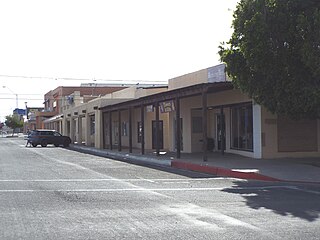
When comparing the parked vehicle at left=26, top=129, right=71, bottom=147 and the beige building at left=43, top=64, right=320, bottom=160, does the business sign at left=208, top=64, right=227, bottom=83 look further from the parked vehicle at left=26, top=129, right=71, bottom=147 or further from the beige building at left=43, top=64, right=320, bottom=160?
the parked vehicle at left=26, top=129, right=71, bottom=147

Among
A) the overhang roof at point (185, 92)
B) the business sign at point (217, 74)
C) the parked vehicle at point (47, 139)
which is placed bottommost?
the parked vehicle at point (47, 139)

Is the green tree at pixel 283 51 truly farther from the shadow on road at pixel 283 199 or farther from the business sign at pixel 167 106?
the business sign at pixel 167 106

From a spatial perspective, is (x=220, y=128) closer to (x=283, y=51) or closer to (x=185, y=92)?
(x=185, y=92)

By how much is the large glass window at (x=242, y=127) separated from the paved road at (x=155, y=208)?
27.1 ft

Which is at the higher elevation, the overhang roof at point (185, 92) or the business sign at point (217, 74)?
the business sign at point (217, 74)

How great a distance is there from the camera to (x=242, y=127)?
1059 inches

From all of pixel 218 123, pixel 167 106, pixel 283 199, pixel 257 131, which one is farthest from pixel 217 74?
pixel 283 199

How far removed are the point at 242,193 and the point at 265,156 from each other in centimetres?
1035

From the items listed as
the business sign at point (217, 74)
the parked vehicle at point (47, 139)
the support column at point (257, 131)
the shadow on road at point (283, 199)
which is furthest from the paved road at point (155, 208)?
the parked vehicle at point (47, 139)

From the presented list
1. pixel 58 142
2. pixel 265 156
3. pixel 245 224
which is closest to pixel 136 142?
pixel 58 142

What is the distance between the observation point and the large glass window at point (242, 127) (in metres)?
25.8

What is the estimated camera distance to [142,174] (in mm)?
20109

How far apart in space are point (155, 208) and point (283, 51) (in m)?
10.1

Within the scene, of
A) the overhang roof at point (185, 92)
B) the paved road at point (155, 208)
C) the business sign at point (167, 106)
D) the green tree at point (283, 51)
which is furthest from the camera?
the business sign at point (167, 106)
